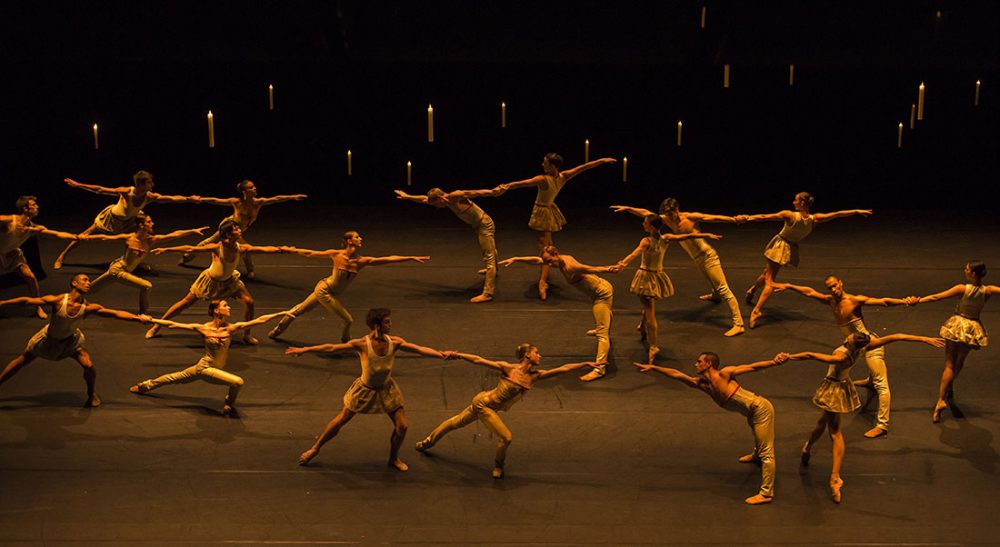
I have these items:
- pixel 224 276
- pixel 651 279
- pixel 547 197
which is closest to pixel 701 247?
pixel 651 279

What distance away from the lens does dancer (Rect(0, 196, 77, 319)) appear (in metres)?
11.2

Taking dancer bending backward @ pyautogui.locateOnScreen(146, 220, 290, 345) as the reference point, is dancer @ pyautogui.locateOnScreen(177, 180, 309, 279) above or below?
above

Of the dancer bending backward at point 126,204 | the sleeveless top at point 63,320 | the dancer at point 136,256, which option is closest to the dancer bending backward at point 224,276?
the dancer at point 136,256

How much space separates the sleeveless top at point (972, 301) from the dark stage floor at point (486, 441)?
745 mm

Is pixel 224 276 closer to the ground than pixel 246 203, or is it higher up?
closer to the ground

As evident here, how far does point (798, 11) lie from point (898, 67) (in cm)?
145

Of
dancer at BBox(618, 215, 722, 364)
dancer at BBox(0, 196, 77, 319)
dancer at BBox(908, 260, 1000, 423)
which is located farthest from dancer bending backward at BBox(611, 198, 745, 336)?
dancer at BBox(0, 196, 77, 319)

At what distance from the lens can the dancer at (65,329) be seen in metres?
9.41

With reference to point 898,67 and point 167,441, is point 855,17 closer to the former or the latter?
point 898,67

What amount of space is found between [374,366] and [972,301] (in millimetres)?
4458

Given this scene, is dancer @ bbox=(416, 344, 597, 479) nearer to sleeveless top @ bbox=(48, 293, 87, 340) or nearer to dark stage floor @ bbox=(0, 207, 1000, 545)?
dark stage floor @ bbox=(0, 207, 1000, 545)

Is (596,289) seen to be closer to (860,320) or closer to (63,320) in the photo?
(860,320)

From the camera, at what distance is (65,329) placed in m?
9.45

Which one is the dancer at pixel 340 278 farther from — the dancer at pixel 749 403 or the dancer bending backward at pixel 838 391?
the dancer bending backward at pixel 838 391
